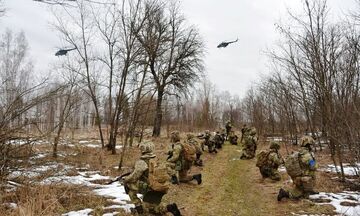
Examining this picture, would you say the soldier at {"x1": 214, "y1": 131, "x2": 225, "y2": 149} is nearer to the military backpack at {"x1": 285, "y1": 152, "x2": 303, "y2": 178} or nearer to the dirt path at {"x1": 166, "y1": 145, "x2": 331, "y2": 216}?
the dirt path at {"x1": 166, "y1": 145, "x2": 331, "y2": 216}

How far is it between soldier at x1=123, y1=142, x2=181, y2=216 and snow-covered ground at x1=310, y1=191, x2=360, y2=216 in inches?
159

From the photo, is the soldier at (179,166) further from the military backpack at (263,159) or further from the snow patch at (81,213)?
the snow patch at (81,213)

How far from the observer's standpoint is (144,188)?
743 cm

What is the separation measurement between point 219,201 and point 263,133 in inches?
825

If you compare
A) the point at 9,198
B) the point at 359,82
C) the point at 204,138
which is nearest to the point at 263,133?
the point at 204,138

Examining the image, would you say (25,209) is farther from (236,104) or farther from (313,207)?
(236,104)

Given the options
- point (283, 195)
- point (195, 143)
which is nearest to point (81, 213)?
point (283, 195)

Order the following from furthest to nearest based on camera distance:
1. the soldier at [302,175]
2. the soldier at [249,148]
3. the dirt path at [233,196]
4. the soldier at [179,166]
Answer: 1. the soldier at [249,148]
2. the soldier at [179,166]
3. the soldier at [302,175]
4. the dirt path at [233,196]

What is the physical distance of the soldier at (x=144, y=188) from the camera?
24.4 feet

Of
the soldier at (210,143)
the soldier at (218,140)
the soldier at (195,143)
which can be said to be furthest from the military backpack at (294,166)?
the soldier at (218,140)

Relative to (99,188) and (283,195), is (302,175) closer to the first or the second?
(283,195)

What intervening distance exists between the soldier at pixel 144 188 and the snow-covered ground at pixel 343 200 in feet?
13.2

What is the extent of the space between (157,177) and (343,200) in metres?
5.06

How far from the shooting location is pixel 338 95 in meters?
10.3
